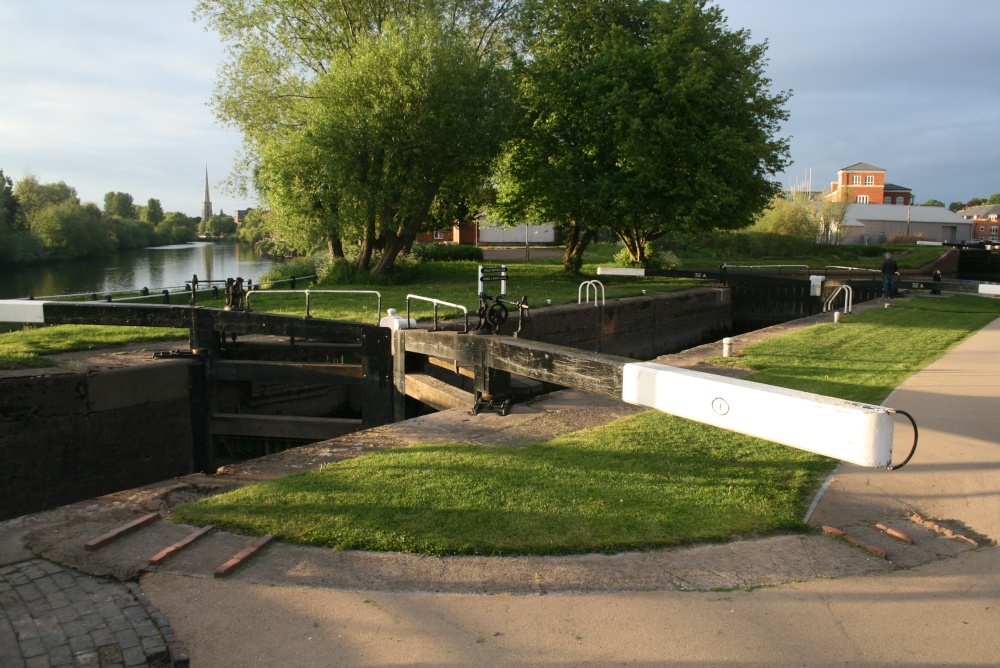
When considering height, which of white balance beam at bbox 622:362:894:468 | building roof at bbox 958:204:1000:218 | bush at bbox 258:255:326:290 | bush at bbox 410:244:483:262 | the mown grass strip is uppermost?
building roof at bbox 958:204:1000:218

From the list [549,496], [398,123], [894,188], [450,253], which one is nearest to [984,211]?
[894,188]

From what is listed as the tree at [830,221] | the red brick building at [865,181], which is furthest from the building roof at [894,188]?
the tree at [830,221]

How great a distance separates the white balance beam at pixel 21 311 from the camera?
11.2 m

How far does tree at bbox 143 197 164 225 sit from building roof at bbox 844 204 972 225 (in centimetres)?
7734

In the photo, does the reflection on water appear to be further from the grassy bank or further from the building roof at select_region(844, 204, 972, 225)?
the building roof at select_region(844, 204, 972, 225)

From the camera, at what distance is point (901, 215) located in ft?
235

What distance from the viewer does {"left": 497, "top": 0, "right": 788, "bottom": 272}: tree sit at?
72.1ft

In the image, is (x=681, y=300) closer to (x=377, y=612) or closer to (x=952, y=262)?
(x=377, y=612)

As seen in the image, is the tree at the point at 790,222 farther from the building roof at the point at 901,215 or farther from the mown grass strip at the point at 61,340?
the mown grass strip at the point at 61,340

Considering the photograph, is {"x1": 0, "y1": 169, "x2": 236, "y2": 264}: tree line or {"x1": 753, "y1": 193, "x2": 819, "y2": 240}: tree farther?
{"x1": 753, "y1": 193, "x2": 819, "y2": 240}: tree

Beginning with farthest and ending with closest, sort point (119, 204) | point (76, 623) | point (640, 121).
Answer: point (119, 204)
point (640, 121)
point (76, 623)

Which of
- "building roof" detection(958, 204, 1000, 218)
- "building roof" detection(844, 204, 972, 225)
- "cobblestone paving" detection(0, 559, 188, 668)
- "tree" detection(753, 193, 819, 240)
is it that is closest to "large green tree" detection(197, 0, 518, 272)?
"cobblestone paving" detection(0, 559, 188, 668)

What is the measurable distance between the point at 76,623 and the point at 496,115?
63.2 ft

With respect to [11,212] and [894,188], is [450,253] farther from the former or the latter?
[894,188]
